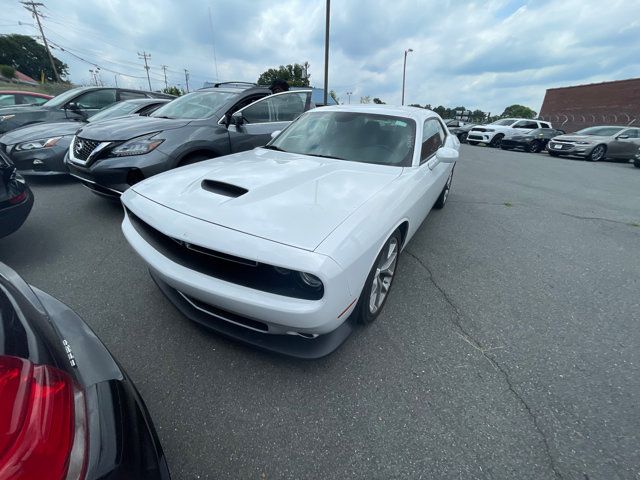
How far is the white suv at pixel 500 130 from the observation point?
15.3 meters

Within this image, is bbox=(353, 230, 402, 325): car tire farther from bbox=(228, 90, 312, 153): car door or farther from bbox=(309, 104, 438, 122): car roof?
bbox=(228, 90, 312, 153): car door

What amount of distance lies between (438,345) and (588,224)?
411 cm

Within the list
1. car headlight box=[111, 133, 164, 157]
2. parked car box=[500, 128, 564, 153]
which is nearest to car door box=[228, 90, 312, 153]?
car headlight box=[111, 133, 164, 157]

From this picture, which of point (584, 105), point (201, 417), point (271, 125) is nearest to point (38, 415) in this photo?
point (201, 417)

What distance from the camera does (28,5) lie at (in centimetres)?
3672

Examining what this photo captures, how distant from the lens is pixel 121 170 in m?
3.28

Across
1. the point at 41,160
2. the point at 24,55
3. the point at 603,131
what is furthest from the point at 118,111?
the point at 24,55

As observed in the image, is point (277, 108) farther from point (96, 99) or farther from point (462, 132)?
point (462, 132)

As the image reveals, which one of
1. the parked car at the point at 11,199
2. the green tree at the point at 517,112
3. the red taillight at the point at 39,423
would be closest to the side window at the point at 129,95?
the parked car at the point at 11,199

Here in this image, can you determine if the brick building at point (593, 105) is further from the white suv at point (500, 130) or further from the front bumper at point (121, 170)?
the front bumper at point (121, 170)

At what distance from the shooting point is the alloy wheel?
2.11 meters

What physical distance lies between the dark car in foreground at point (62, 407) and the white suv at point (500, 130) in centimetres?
1855

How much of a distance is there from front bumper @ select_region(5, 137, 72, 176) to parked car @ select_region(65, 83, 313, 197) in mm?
1249

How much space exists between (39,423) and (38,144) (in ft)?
18.5
